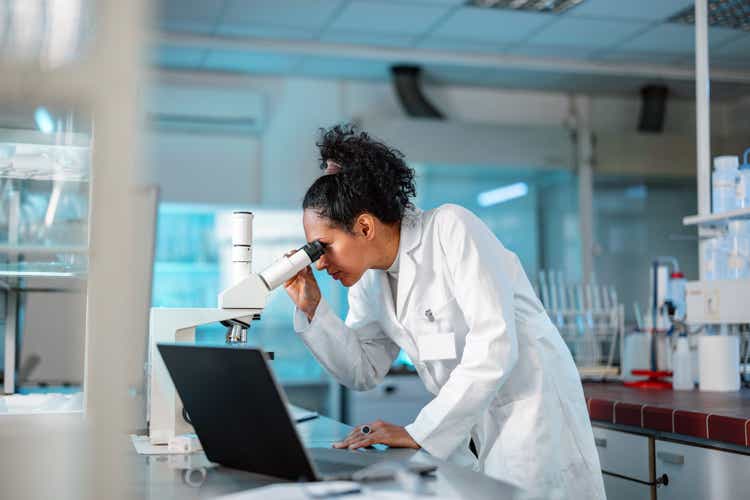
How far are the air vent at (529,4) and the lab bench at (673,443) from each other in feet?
7.62

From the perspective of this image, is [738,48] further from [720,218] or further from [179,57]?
[179,57]

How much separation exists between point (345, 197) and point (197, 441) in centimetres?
56

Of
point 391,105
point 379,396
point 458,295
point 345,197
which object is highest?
point 391,105

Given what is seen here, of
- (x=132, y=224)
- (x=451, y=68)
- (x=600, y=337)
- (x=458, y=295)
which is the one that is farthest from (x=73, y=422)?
(x=451, y=68)

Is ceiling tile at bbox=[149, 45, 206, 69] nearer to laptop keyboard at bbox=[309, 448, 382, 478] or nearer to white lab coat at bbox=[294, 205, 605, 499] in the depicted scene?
white lab coat at bbox=[294, 205, 605, 499]

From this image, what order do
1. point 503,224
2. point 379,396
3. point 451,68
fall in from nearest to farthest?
point 379,396
point 451,68
point 503,224

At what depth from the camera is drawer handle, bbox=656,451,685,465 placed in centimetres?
216

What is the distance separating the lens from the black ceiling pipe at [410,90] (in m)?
5.25

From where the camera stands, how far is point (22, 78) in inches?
34.5

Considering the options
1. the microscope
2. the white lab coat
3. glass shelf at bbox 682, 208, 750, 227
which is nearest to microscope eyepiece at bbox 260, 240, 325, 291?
the microscope

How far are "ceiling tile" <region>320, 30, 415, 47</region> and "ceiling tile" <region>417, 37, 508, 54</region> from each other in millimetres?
105

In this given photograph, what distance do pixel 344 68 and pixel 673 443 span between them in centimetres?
359

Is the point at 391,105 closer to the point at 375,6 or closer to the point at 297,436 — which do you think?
the point at 375,6

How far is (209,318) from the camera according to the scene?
1.65 m
